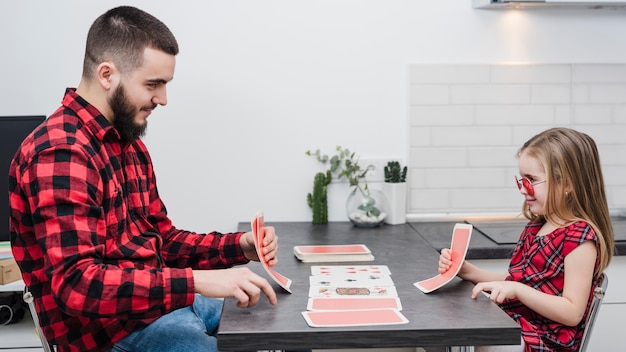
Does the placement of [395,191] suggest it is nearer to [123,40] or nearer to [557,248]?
[557,248]

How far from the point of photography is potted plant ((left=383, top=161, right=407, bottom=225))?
3035 mm

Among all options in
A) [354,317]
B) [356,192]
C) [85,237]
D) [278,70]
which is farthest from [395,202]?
[85,237]

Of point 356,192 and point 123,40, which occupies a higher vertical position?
point 123,40

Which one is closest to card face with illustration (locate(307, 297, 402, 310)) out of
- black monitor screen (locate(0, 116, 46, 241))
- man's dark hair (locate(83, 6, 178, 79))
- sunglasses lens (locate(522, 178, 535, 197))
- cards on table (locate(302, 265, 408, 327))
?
cards on table (locate(302, 265, 408, 327))

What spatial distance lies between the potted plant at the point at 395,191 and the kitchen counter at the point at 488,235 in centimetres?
7

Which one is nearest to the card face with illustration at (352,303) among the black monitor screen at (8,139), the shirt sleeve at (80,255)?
the shirt sleeve at (80,255)

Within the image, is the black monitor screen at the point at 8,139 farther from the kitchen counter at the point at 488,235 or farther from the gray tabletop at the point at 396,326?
the kitchen counter at the point at 488,235

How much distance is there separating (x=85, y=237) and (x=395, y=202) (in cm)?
168

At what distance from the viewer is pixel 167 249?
221cm

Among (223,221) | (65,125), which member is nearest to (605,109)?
(223,221)

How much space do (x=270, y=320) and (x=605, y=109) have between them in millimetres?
2104

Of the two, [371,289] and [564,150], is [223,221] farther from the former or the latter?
[564,150]

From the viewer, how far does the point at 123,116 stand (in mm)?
1882

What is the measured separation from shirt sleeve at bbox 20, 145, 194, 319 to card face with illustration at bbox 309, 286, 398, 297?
1.23ft
